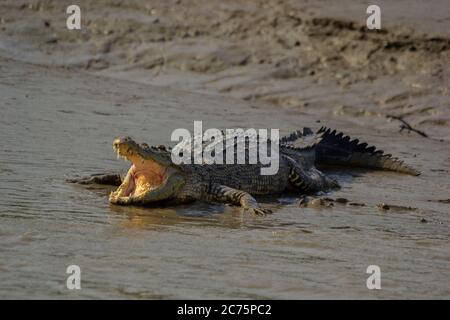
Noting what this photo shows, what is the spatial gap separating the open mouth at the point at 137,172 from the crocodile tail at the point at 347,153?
9.04 ft

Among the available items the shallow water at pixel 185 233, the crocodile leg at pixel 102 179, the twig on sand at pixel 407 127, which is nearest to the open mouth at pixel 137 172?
the shallow water at pixel 185 233

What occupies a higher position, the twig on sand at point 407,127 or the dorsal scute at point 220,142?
the twig on sand at point 407,127

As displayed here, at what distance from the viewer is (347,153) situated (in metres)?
11.3

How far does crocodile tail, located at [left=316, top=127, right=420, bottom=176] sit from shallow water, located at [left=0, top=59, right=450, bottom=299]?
0.21 m

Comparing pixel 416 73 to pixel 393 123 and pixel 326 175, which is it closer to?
pixel 393 123

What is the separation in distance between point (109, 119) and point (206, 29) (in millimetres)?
4022

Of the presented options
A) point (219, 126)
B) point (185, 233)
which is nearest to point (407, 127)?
point (219, 126)

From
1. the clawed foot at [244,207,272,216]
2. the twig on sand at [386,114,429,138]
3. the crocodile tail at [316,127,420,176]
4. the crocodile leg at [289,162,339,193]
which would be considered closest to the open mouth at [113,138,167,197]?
the clawed foot at [244,207,272,216]

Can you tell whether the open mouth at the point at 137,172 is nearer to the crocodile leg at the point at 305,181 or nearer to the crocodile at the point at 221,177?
the crocodile at the point at 221,177

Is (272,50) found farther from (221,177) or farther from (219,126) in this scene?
(221,177)

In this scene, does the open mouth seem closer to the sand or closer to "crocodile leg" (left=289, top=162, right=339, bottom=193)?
the sand

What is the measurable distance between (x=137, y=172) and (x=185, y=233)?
1.25 meters

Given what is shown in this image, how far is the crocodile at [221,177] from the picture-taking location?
28.0ft

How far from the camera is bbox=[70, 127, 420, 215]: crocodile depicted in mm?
8531
